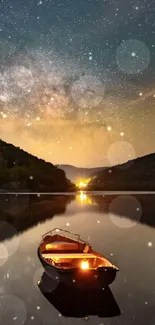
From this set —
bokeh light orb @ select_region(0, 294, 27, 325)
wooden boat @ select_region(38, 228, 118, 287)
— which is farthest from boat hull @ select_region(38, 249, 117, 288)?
bokeh light orb @ select_region(0, 294, 27, 325)

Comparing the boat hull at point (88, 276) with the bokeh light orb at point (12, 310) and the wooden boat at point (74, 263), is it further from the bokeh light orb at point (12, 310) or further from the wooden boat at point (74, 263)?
the bokeh light orb at point (12, 310)

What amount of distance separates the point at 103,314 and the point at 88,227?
3007cm

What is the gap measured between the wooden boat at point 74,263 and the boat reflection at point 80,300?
2.06 ft

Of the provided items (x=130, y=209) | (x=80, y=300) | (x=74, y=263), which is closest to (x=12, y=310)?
(x=80, y=300)

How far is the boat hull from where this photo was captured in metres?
15.4

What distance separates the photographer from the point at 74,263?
18719 mm

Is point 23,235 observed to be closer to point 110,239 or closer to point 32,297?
point 110,239

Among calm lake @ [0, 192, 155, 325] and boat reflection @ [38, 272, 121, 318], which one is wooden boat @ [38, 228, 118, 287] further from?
calm lake @ [0, 192, 155, 325]

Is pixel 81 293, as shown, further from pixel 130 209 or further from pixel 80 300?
pixel 130 209

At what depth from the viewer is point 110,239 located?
34625 mm

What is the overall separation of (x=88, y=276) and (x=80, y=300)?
1109 mm

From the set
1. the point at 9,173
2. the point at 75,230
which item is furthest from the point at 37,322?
the point at 9,173

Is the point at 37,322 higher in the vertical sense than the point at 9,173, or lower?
lower

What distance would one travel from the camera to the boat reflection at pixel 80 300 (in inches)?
559
